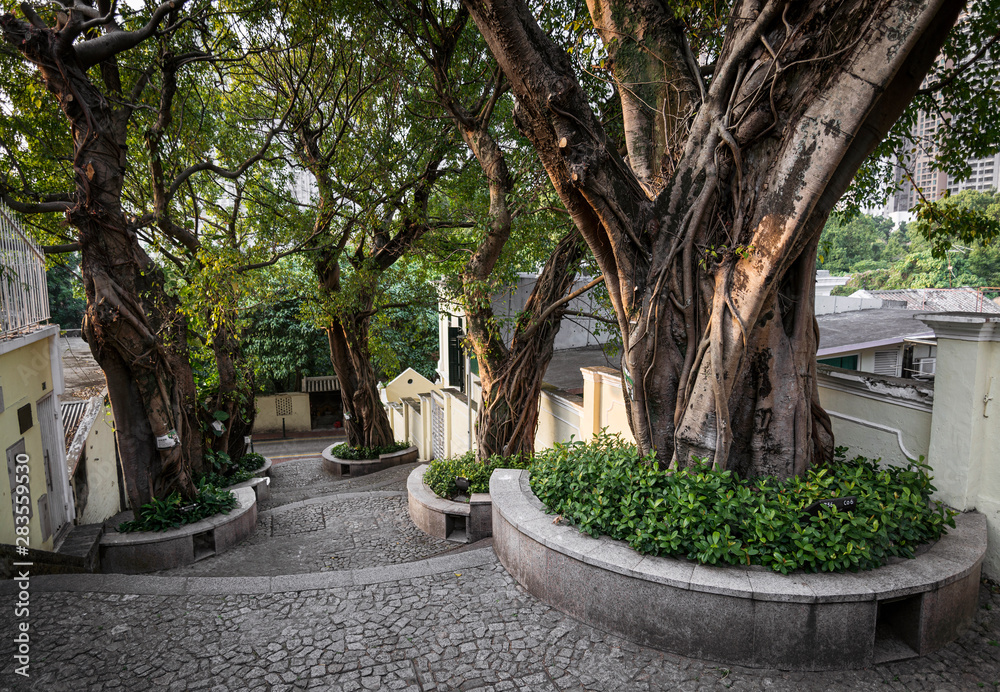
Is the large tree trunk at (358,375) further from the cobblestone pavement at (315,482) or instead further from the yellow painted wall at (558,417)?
the yellow painted wall at (558,417)

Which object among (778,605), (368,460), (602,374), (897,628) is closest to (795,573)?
(778,605)

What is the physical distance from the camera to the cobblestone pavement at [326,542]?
245 inches

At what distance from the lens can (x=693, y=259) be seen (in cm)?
460

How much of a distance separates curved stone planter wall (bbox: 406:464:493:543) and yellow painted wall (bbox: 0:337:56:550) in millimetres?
4163

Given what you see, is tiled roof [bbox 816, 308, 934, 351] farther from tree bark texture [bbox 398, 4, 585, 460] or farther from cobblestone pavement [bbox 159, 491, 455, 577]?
cobblestone pavement [bbox 159, 491, 455, 577]

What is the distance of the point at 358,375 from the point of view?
1398cm

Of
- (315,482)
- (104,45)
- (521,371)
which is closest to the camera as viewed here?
(104,45)

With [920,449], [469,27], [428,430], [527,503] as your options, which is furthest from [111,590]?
[428,430]

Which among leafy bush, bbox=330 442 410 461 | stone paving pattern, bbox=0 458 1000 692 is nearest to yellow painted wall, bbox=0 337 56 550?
stone paving pattern, bbox=0 458 1000 692

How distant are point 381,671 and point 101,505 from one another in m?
7.24

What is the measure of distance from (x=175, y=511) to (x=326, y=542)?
5.88 feet

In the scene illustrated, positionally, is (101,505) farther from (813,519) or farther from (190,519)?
(813,519)

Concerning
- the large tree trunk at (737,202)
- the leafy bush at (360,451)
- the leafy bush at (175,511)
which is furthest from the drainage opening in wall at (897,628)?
the leafy bush at (360,451)

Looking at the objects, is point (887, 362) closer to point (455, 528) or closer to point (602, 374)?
point (602, 374)
